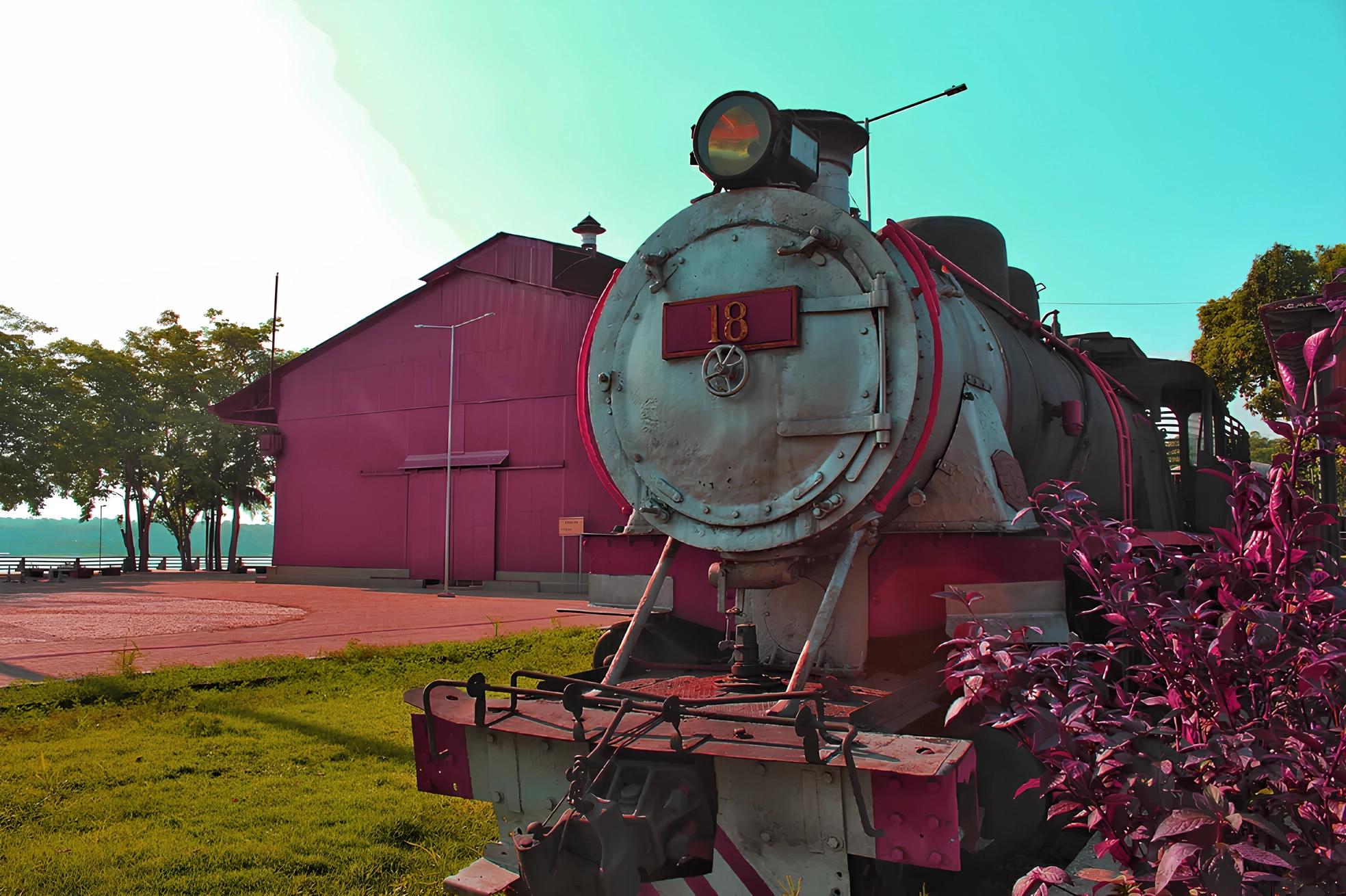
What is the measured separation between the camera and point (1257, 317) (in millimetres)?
23016

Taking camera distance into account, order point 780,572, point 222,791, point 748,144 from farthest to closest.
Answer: point 222,791, point 748,144, point 780,572

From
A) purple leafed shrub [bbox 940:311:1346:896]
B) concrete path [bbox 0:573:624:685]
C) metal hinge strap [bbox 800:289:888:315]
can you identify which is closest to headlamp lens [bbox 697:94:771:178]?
metal hinge strap [bbox 800:289:888:315]

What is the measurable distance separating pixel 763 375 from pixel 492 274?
2142cm

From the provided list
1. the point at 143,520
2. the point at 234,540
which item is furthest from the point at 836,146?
the point at 143,520

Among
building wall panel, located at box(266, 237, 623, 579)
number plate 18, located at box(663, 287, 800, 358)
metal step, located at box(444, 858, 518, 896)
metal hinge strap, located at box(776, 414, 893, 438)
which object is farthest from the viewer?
building wall panel, located at box(266, 237, 623, 579)

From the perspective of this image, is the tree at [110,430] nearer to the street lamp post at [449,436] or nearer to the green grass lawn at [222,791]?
the street lamp post at [449,436]

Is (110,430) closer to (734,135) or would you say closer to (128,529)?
(128,529)

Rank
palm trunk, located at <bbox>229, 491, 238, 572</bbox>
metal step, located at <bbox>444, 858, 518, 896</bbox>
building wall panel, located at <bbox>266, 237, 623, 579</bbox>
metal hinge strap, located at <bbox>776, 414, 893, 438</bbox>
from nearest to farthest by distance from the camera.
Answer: metal step, located at <bbox>444, 858, 518, 896</bbox>, metal hinge strap, located at <bbox>776, 414, 893, 438</bbox>, building wall panel, located at <bbox>266, 237, 623, 579</bbox>, palm trunk, located at <bbox>229, 491, 238, 572</bbox>

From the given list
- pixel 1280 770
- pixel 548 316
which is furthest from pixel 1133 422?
pixel 548 316

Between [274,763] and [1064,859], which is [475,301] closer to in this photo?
[274,763]

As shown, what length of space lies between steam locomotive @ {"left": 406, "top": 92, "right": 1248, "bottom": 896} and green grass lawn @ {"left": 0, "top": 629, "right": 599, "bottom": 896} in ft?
3.69

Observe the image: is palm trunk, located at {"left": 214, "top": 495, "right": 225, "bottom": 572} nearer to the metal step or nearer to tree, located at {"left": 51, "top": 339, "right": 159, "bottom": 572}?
tree, located at {"left": 51, "top": 339, "right": 159, "bottom": 572}

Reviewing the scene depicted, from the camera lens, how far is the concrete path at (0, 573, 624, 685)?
396 inches

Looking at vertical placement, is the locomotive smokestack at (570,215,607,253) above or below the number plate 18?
above
